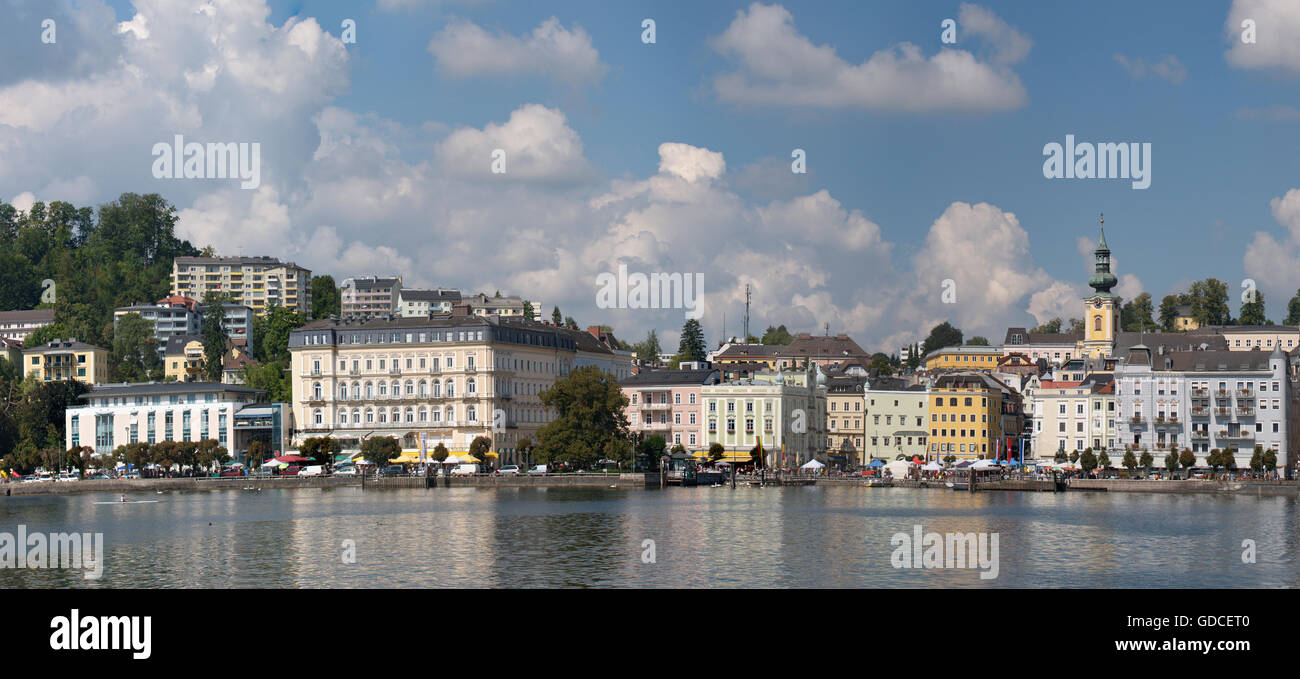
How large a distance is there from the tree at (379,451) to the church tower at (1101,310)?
86743mm

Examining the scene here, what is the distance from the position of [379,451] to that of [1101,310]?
91032 millimetres

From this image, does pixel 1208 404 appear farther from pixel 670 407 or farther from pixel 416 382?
pixel 416 382

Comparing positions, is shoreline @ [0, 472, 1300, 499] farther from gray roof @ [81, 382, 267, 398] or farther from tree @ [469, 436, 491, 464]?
gray roof @ [81, 382, 267, 398]

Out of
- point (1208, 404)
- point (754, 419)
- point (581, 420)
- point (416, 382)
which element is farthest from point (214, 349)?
point (1208, 404)

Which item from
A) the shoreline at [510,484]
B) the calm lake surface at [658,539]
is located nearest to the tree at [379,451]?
the shoreline at [510,484]

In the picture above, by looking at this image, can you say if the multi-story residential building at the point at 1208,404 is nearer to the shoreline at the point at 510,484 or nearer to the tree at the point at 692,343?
the shoreline at the point at 510,484

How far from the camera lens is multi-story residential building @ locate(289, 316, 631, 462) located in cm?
12238

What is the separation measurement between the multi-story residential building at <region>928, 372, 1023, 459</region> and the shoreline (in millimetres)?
22233

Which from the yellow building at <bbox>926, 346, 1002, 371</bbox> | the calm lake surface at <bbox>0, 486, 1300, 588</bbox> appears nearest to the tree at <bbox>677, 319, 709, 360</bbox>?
the yellow building at <bbox>926, 346, 1002, 371</bbox>

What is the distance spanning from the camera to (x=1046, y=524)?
214 feet

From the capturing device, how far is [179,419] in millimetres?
128625
